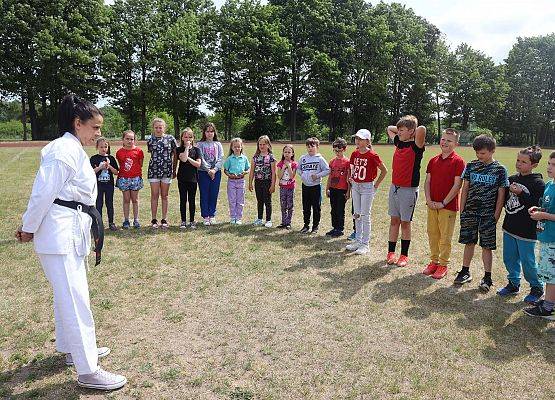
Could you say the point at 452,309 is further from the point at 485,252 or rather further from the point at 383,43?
the point at 383,43

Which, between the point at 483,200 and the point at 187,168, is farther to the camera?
the point at 187,168

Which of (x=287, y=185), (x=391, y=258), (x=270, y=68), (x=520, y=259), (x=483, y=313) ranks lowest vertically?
(x=483, y=313)

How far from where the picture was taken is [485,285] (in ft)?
17.5

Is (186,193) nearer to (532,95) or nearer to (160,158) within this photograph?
(160,158)

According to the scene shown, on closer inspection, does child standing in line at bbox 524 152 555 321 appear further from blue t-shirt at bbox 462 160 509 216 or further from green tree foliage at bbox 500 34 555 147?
green tree foliage at bbox 500 34 555 147

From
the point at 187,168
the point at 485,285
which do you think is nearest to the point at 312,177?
the point at 187,168

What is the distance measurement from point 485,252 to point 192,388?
397cm

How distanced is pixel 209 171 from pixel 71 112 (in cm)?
504

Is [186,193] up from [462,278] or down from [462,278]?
up

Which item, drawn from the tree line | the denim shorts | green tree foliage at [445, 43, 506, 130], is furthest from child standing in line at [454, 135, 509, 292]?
green tree foliage at [445, 43, 506, 130]

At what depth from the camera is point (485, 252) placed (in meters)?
5.46

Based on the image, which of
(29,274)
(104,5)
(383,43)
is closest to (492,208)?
(29,274)

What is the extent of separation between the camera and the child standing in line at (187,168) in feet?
26.4

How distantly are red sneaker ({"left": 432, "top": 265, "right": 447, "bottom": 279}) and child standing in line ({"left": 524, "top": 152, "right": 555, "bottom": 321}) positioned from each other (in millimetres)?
1225
